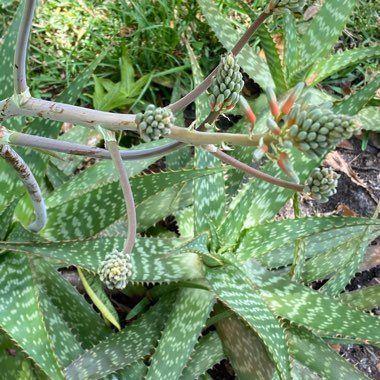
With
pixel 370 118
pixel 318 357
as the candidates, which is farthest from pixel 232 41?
pixel 318 357

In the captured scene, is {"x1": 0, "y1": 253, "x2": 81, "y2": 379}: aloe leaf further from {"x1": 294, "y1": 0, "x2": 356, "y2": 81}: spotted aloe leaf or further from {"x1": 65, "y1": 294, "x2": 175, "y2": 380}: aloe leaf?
{"x1": 294, "y1": 0, "x2": 356, "y2": 81}: spotted aloe leaf

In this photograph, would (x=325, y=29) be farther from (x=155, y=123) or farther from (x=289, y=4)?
(x=155, y=123)

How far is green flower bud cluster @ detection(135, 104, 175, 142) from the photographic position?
785mm

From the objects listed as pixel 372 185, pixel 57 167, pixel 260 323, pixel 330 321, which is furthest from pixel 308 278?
pixel 57 167

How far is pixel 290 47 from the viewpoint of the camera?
186 centimetres

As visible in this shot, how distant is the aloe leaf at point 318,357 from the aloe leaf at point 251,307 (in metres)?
0.28

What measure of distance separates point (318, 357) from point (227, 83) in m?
0.98

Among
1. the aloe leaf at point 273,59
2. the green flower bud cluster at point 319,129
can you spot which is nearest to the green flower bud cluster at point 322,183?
the green flower bud cluster at point 319,129

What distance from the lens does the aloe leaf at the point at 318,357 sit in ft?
5.06

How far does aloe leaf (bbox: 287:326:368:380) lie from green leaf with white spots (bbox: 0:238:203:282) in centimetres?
35

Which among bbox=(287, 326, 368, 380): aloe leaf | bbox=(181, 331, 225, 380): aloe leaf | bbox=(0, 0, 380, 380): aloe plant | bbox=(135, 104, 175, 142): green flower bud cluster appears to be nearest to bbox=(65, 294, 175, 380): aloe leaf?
bbox=(0, 0, 380, 380): aloe plant

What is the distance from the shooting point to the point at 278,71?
1.83 m

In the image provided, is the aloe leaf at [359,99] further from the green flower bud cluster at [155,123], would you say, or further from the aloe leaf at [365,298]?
the green flower bud cluster at [155,123]

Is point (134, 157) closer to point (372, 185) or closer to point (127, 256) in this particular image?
point (127, 256)
